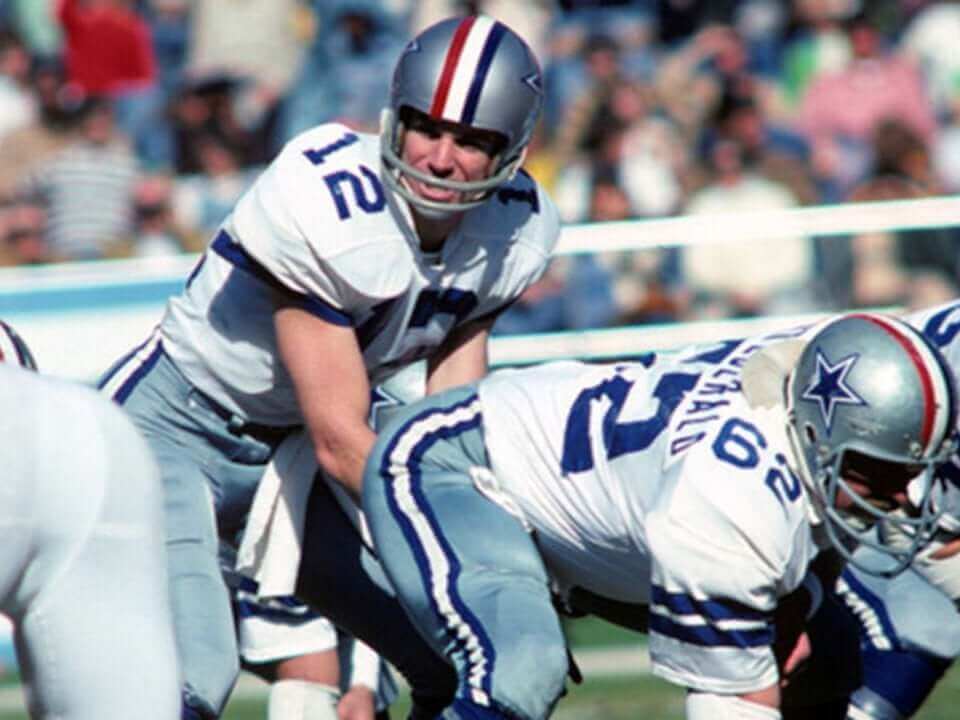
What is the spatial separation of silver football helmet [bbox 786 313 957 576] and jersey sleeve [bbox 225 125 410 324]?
892mm

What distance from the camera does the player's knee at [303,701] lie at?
4.86m

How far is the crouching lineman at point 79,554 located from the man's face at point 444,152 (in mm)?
1593

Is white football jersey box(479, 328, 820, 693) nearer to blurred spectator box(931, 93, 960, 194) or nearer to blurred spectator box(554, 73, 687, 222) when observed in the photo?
blurred spectator box(554, 73, 687, 222)

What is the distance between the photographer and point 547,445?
3844 millimetres

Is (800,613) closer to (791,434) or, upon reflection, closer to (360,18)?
(791,434)

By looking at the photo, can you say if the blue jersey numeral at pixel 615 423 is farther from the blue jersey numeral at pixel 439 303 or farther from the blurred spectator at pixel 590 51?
the blurred spectator at pixel 590 51

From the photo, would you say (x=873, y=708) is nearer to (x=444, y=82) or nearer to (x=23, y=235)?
(x=444, y=82)

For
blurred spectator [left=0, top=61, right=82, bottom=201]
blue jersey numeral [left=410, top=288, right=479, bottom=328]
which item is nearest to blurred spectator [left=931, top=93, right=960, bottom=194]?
blurred spectator [left=0, top=61, right=82, bottom=201]

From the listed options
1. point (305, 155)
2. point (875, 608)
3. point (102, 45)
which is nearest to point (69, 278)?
point (102, 45)

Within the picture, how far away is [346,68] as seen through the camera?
1012 centimetres

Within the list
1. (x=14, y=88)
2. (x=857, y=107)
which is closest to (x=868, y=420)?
(x=857, y=107)

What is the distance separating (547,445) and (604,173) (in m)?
5.35

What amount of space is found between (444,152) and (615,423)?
712 mm

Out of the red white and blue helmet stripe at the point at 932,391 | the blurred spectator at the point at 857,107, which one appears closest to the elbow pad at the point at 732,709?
the red white and blue helmet stripe at the point at 932,391
